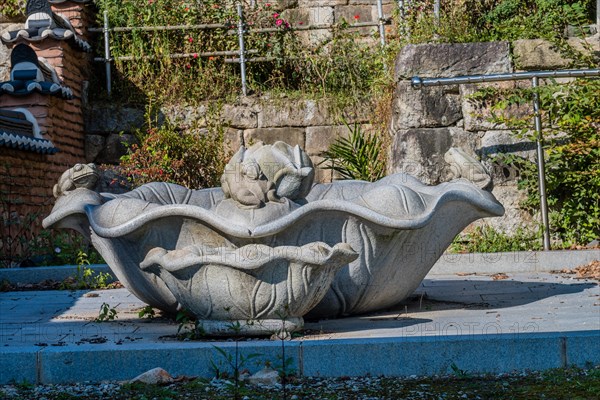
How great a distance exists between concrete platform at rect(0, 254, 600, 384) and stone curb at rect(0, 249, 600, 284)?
172cm

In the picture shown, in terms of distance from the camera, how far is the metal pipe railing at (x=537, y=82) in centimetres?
838

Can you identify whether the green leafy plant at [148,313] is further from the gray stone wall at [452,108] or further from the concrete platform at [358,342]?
the gray stone wall at [452,108]

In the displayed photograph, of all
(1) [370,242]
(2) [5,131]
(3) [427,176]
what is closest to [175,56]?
(2) [5,131]

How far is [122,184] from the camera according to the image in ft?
34.6

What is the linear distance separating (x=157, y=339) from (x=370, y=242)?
1199mm

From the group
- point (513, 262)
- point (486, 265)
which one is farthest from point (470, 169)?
point (513, 262)

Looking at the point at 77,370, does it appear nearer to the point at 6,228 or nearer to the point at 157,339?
the point at 157,339

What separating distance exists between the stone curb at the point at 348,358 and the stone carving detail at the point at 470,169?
1275 mm

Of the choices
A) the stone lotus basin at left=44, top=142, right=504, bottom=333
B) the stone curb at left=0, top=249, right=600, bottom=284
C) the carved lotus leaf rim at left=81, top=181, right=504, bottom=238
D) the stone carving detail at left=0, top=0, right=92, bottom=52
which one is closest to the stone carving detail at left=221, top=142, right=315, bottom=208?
the stone lotus basin at left=44, top=142, right=504, bottom=333

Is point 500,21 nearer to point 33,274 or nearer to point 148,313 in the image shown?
point 33,274

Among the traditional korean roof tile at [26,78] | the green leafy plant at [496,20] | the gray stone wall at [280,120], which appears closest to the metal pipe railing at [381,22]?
the green leafy plant at [496,20]

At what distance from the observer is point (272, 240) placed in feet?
14.4

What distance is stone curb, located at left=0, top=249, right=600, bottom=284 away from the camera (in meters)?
7.61

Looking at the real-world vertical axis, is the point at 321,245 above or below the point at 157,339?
above
